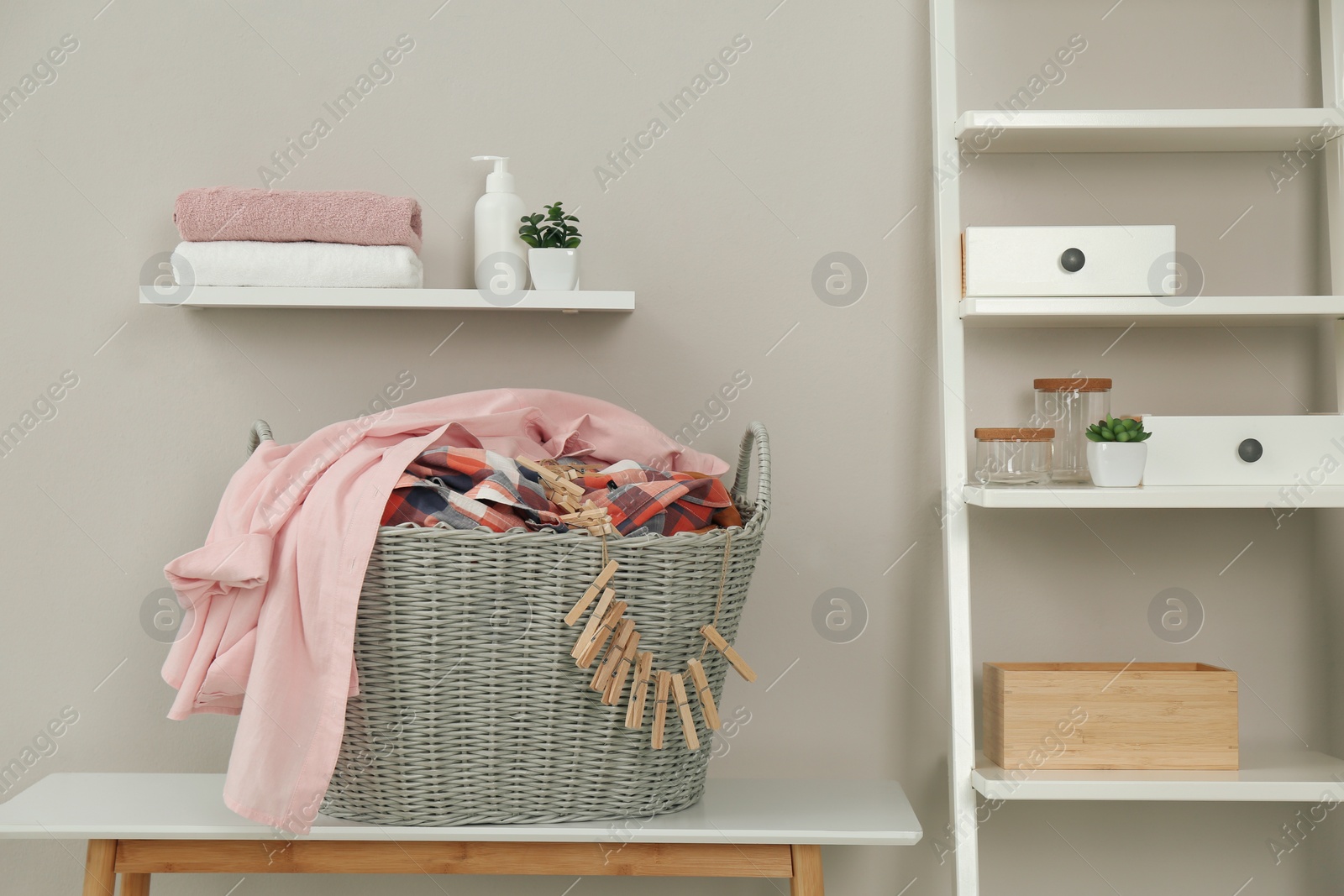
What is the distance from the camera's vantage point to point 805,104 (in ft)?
4.27

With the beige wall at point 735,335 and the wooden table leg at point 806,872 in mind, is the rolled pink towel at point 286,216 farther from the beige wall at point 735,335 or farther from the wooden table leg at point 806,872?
the wooden table leg at point 806,872

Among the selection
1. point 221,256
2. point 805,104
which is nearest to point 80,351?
point 221,256

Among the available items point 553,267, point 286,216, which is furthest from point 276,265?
point 553,267

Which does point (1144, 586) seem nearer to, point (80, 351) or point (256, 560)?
point (256, 560)

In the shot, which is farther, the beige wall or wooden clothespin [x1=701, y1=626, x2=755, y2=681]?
the beige wall

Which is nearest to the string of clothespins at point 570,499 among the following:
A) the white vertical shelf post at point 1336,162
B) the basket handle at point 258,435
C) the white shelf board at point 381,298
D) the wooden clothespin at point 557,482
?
the wooden clothespin at point 557,482

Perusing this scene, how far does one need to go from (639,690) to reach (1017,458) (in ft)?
1.86

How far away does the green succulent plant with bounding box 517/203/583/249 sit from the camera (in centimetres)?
118

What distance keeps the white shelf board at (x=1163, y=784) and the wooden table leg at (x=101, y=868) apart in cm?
96

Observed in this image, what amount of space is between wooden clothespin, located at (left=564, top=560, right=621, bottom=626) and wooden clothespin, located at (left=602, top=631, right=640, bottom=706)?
0.19 feet

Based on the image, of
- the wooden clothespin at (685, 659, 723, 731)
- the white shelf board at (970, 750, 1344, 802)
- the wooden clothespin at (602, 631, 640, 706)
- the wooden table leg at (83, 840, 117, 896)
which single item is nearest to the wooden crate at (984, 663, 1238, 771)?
the white shelf board at (970, 750, 1344, 802)

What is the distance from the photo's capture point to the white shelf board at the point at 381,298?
115 cm

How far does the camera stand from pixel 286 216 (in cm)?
115

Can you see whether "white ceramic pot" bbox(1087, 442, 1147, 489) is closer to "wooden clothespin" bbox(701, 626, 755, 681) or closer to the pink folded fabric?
"wooden clothespin" bbox(701, 626, 755, 681)
